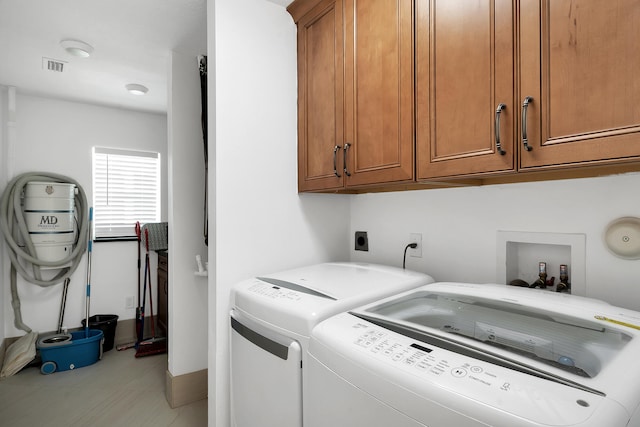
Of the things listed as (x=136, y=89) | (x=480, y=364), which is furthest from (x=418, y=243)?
(x=136, y=89)

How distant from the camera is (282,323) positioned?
1.10 metres

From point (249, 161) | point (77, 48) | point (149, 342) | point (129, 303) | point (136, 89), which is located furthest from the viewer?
point (129, 303)

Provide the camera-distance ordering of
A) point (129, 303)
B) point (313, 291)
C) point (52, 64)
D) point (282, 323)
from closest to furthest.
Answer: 1. point (282, 323)
2. point (313, 291)
3. point (52, 64)
4. point (129, 303)

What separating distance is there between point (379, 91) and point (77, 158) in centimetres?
330

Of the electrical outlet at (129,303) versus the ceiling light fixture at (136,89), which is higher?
the ceiling light fixture at (136,89)

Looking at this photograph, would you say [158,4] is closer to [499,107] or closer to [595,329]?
[499,107]

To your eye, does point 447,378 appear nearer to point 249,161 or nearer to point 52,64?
point 249,161

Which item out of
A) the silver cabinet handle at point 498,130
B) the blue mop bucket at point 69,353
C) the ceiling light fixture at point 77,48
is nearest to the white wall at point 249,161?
the silver cabinet handle at point 498,130

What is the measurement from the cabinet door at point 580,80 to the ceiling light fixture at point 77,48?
8.24 feet

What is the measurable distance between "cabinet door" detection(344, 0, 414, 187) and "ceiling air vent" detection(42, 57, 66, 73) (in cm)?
225

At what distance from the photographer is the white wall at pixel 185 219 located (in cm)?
232

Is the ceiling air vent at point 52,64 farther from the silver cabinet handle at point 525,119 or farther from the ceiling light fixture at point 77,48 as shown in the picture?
the silver cabinet handle at point 525,119

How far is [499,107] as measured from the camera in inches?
38.2

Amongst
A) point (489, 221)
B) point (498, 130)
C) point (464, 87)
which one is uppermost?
point (464, 87)
